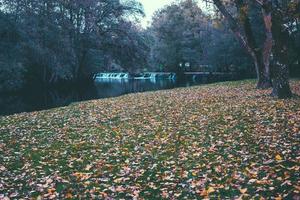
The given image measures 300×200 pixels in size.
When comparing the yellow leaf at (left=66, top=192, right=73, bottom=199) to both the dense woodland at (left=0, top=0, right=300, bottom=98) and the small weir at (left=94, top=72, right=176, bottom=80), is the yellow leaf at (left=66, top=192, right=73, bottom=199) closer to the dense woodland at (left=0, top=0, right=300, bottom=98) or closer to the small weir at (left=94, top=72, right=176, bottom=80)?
the dense woodland at (left=0, top=0, right=300, bottom=98)

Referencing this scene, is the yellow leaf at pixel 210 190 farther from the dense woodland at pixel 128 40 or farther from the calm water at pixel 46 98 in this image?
the calm water at pixel 46 98

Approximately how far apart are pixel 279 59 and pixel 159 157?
43.3 feet

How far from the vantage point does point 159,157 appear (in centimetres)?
964

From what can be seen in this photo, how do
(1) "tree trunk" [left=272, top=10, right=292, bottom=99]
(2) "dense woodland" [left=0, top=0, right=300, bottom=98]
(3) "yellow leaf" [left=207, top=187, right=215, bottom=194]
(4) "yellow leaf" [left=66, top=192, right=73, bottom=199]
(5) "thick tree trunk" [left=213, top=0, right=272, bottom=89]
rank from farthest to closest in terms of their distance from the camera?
(2) "dense woodland" [left=0, top=0, right=300, bottom=98] < (5) "thick tree trunk" [left=213, top=0, right=272, bottom=89] < (1) "tree trunk" [left=272, top=10, right=292, bottom=99] < (4) "yellow leaf" [left=66, top=192, right=73, bottom=199] < (3) "yellow leaf" [left=207, top=187, right=215, bottom=194]

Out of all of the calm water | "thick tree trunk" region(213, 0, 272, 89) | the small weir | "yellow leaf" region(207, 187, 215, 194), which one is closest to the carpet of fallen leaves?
"yellow leaf" region(207, 187, 215, 194)

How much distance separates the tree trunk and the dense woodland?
0.17 feet

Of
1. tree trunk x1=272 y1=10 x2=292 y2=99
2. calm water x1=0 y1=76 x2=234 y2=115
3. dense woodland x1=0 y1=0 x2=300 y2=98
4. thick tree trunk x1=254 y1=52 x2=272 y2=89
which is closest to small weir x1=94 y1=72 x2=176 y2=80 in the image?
dense woodland x1=0 y1=0 x2=300 y2=98

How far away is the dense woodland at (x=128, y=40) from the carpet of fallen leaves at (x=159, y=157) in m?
9.21

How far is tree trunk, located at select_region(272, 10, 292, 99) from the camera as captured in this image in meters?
19.9

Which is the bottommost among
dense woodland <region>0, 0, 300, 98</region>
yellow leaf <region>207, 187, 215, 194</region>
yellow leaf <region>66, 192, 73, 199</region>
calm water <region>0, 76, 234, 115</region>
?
yellow leaf <region>66, 192, 73, 199</region>

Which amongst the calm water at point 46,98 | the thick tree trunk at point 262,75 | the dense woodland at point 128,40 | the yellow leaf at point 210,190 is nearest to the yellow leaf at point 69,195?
the yellow leaf at point 210,190

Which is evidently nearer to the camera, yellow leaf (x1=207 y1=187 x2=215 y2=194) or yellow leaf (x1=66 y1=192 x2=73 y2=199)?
yellow leaf (x1=207 y1=187 x2=215 y2=194)

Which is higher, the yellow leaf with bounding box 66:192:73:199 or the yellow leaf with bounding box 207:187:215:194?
the yellow leaf with bounding box 207:187:215:194

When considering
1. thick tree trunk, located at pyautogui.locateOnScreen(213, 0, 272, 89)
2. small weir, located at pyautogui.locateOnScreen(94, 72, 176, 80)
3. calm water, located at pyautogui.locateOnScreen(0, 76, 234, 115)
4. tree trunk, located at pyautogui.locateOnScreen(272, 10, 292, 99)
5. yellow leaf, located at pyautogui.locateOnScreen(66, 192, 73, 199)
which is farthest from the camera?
small weir, located at pyautogui.locateOnScreen(94, 72, 176, 80)
